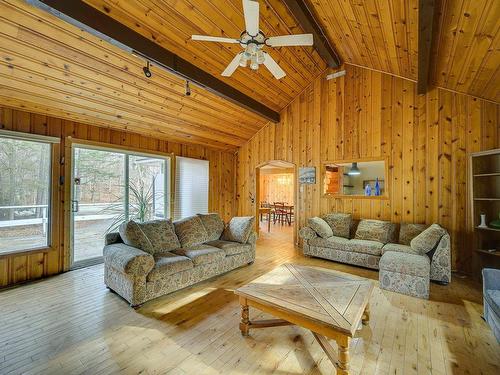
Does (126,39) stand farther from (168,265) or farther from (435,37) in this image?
(435,37)

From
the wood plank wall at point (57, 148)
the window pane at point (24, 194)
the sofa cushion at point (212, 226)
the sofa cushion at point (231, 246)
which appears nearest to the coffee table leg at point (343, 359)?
the sofa cushion at point (231, 246)

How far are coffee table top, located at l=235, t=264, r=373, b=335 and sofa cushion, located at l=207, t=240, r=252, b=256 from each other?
4.20 feet

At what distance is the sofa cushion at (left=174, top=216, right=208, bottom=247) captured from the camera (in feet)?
12.1

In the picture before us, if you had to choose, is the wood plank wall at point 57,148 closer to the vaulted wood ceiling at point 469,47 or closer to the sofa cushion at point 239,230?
the sofa cushion at point 239,230

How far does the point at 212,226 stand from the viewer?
4.19m

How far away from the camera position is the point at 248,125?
5.91 m

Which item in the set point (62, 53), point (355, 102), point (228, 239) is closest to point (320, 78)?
point (355, 102)

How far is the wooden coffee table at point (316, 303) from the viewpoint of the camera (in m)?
1.65

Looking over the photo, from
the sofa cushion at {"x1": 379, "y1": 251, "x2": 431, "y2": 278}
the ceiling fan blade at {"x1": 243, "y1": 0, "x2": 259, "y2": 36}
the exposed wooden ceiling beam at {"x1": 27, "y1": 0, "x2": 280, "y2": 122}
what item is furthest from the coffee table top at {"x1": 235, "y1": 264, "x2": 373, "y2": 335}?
the exposed wooden ceiling beam at {"x1": 27, "y1": 0, "x2": 280, "y2": 122}

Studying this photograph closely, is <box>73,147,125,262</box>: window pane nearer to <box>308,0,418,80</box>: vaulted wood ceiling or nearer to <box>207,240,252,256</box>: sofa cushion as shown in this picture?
<box>207,240,252,256</box>: sofa cushion

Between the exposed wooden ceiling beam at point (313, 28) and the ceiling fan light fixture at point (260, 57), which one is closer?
the ceiling fan light fixture at point (260, 57)

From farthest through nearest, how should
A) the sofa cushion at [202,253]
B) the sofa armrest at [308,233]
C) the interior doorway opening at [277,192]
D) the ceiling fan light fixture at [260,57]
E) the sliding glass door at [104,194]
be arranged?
1. the interior doorway opening at [277,192]
2. the sofa armrest at [308,233]
3. the sliding glass door at [104,194]
4. the sofa cushion at [202,253]
5. the ceiling fan light fixture at [260,57]

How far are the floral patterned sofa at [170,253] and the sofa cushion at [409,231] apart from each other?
8.41 feet

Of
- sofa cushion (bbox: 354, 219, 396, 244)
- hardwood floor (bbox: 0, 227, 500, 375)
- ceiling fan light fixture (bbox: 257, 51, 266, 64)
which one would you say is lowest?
hardwood floor (bbox: 0, 227, 500, 375)
